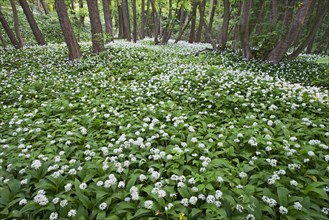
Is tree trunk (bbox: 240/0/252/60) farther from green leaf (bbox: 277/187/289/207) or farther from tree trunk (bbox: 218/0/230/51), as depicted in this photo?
green leaf (bbox: 277/187/289/207)

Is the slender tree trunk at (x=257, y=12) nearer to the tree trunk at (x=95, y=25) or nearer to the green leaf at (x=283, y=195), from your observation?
the tree trunk at (x=95, y=25)

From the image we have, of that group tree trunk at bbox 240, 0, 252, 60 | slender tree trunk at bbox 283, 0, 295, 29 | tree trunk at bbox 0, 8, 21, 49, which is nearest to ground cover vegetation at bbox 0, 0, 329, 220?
tree trunk at bbox 240, 0, 252, 60

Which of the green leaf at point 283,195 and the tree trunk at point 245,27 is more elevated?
the tree trunk at point 245,27

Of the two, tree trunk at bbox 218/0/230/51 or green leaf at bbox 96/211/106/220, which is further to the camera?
tree trunk at bbox 218/0/230/51

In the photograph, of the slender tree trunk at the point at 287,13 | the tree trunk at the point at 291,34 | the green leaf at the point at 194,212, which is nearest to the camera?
the green leaf at the point at 194,212

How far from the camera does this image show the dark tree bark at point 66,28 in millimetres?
10287

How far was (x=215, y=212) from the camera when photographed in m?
2.61

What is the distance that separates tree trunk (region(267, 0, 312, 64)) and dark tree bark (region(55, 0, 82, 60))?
10.7 m

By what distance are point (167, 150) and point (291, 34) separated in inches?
342

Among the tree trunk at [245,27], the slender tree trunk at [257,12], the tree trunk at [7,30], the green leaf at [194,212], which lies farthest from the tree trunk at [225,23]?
the tree trunk at [7,30]

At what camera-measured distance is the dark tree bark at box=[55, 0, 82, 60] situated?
10287mm

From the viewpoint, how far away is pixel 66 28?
420 inches

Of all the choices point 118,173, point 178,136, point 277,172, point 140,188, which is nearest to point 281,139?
point 277,172

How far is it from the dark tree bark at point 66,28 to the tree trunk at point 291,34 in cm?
1069
